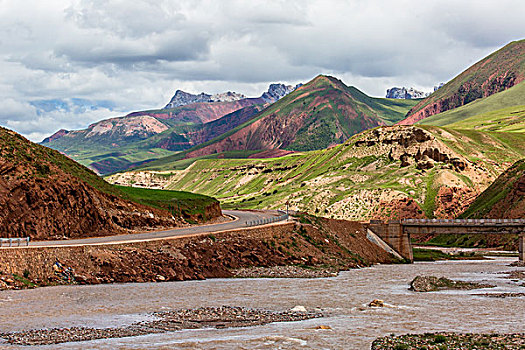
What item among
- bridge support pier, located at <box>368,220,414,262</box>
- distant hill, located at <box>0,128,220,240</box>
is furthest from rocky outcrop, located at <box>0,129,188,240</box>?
bridge support pier, located at <box>368,220,414,262</box>

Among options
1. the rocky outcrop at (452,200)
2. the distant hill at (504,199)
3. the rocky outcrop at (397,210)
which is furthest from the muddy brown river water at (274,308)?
the rocky outcrop at (452,200)

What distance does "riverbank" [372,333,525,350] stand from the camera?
34.8 m

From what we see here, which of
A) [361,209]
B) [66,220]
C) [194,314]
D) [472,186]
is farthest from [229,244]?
[472,186]

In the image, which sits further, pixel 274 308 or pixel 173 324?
pixel 274 308

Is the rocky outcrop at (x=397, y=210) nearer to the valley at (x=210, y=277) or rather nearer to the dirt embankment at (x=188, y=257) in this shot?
the valley at (x=210, y=277)

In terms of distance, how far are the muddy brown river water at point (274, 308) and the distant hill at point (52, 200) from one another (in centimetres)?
1938

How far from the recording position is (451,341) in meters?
A: 36.3

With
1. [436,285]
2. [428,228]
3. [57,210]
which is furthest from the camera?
[428,228]

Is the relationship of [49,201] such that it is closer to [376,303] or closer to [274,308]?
[274,308]

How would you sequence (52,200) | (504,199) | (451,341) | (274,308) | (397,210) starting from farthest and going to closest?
(397,210)
(504,199)
(52,200)
(274,308)
(451,341)

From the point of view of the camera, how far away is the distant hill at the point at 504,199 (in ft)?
456

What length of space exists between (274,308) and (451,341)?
55.1 ft

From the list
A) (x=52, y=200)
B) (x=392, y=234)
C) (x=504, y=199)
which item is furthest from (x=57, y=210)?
(x=504, y=199)

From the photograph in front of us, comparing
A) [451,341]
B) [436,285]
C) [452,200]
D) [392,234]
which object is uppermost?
[452,200]
